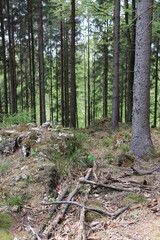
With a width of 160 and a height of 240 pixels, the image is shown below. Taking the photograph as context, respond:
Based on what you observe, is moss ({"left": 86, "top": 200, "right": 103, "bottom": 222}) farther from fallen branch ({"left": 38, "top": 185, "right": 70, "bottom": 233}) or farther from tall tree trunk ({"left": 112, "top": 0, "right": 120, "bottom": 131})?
tall tree trunk ({"left": 112, "top": 0, "right": 120, "bottom": 131})

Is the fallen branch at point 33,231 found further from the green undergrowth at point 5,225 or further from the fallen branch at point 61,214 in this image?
the green undergrowth at point 5,225

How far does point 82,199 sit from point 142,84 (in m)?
3.58

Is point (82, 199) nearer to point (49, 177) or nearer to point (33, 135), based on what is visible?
point (49, 177)

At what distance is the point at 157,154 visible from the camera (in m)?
5.26

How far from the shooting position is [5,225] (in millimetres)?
2736

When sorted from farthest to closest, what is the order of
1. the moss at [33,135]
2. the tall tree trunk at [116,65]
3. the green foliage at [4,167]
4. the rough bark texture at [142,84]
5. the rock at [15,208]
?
the tall tree trunk at [116,65] → the rough bark texture at [142,84] → the moss at [33,135] → the green foliage at [4,167] → the rock at [15,208]

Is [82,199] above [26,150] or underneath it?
underneath

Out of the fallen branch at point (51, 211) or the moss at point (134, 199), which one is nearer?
the fallen branch at point (51, 211)

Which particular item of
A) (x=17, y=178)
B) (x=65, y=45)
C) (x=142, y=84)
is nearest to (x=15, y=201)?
(x=17, y=178)

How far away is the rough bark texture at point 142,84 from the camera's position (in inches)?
202

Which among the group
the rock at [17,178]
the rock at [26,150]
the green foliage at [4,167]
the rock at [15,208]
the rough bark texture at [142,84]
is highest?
the rough bark texture at [142,84]

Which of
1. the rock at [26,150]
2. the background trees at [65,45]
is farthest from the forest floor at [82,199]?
the background trees at [65,45]

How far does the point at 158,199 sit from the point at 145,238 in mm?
1031

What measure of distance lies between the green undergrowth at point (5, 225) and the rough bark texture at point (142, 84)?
3806 mm
